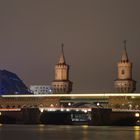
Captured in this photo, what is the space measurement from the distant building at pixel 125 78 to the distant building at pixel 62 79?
11523 mm

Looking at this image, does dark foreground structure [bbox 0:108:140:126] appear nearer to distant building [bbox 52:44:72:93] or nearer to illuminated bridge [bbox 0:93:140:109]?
illuminated bridge [bbox 0:93:140:109]

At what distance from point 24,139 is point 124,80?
88082 millimetres

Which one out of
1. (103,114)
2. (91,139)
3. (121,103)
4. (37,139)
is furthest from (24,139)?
(121,103)

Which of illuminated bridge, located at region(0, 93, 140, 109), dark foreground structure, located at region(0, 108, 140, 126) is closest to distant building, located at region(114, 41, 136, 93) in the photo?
illuminated bridge, located at region(0, 93, 140, 109)

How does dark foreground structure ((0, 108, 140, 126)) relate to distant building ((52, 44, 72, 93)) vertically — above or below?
below

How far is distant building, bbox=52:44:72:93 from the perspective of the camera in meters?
184

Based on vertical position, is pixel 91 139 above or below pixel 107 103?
below

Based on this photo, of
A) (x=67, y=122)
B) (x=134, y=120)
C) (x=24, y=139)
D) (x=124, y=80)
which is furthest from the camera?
(x=124, y=80)

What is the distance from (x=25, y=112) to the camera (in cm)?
15762

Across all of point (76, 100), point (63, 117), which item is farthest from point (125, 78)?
point (63, 117)

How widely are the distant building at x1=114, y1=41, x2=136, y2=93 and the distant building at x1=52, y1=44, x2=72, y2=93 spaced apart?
11.5 m

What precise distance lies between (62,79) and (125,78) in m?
14.8

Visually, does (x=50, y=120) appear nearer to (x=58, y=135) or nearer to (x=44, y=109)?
(x=44, y=109)

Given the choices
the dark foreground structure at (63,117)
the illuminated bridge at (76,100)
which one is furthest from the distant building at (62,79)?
the dark foreground structure at (63,117)
